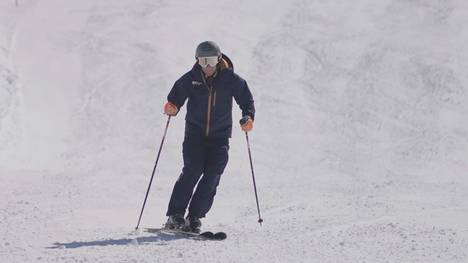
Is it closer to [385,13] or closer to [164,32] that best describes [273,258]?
[164,32]

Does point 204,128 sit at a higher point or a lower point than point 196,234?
higher

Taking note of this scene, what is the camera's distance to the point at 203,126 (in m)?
6.70

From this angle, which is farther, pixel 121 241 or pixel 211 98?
pixel 211 98

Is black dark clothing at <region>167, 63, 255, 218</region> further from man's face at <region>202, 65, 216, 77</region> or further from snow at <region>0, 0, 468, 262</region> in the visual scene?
snow at <region>0, 0, 468, 262</region>

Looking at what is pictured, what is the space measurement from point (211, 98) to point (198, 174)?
0.75m

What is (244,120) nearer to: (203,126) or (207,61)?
(203,126)

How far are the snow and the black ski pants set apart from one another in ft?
1.52

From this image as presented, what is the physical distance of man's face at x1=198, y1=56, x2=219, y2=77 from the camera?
643 centimetres

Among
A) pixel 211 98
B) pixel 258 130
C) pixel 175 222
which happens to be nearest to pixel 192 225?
pixel 175 222

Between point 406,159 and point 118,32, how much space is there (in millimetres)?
8153

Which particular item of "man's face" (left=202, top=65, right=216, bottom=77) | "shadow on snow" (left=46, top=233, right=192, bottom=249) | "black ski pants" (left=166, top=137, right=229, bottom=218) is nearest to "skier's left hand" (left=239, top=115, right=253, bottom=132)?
"black ski pants" (left=166, top=137, right=229, bottom=218)

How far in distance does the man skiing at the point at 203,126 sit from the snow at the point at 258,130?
18.7 inches

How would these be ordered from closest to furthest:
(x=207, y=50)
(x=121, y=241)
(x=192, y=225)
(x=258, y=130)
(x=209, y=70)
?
(x=121, y=241), (x=207, y=50), (x=209, y=70), (x=192, y=225), (x=258, y=130)

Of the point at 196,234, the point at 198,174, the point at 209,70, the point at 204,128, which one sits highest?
the point at 209,70
